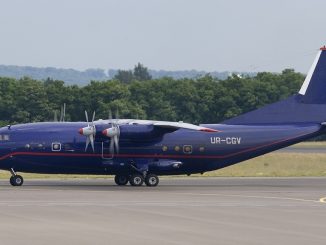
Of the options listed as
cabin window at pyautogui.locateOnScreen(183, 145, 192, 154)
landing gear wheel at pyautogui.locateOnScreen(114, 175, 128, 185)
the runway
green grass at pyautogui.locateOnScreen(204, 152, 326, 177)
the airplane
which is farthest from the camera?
green grass at pyautogui.locateOnScreen(204, 152, 326, 177)

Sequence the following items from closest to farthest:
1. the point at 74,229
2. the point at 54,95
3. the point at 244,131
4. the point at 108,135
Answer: the point at 74,229 → the point at 108,135 → the point at 244,131 → the point at 54,95

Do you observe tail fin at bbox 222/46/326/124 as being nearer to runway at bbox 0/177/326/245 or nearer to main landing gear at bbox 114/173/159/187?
runway at bbox 0/177/326/245

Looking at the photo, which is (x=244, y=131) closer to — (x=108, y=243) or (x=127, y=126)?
(x=127, y=126)

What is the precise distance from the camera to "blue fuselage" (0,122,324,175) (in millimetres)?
42625

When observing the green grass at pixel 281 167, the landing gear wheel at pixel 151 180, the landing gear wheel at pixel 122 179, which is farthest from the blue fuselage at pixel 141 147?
the green grass at pixel 281 167

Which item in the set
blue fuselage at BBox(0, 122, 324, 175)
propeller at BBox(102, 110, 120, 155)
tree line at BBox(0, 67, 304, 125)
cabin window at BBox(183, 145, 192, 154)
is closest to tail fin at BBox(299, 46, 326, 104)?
blue fuselage at BBox(0, 122, 324, 175)

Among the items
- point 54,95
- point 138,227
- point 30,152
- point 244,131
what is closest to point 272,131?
point 244,131

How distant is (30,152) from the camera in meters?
42.6

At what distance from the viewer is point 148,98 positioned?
9775 centimetres

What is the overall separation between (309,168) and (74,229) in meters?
37.8

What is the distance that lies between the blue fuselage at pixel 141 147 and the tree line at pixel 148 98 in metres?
39.7

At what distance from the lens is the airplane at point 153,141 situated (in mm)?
42562

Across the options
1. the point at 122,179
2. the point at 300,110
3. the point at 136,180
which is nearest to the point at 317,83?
the point at 300,110

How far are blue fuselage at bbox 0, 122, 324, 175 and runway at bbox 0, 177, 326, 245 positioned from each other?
108cm
